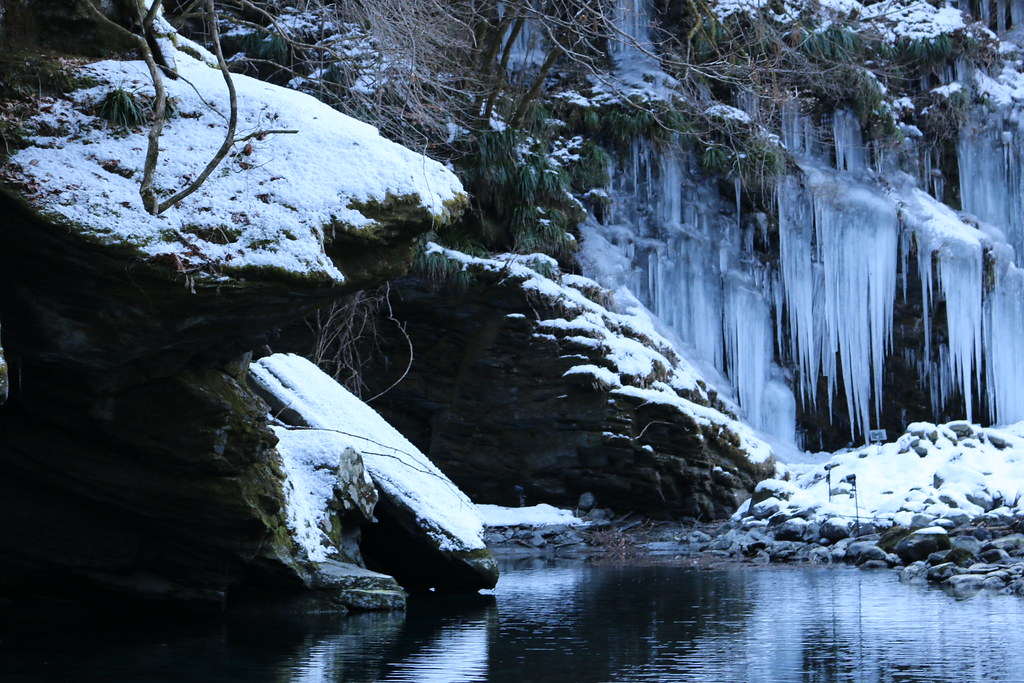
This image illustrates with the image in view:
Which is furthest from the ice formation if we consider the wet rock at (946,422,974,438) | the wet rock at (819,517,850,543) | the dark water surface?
the dark water surface

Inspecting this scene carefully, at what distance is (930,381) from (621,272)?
587 centimetres

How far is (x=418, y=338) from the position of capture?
1463cm

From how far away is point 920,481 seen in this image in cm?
1237

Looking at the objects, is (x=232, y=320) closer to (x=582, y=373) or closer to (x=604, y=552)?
(x=604, y=552)

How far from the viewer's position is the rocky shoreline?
8219 mm

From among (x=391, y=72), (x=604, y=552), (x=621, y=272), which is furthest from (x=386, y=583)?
(x=621, y=272)

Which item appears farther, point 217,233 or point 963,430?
point 963,430

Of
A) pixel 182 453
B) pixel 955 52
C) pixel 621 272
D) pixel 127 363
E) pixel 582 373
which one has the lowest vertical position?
pixel 182 453

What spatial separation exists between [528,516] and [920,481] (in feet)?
16.1

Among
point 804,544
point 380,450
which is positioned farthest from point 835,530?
Result: point 380,450

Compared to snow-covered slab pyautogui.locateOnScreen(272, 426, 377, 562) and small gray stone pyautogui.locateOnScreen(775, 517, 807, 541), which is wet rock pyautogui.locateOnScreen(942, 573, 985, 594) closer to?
small gray stone pyautogui.locateOnScreen(775, 517, 807, 541)

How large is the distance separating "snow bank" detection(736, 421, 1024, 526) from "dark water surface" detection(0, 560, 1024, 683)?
3.95 m

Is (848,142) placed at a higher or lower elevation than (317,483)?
higher

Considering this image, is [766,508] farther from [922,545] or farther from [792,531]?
[922,545]
